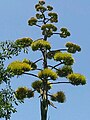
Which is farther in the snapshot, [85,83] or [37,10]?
[37,10]

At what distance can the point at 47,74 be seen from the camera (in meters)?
11.4

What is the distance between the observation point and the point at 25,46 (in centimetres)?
1265

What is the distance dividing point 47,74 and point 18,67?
92cm

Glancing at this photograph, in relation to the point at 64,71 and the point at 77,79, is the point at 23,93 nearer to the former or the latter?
the point at 64,71

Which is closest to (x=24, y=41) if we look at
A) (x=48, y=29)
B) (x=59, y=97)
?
(x=48, y=29)

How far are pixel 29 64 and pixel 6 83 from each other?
202 centimetres

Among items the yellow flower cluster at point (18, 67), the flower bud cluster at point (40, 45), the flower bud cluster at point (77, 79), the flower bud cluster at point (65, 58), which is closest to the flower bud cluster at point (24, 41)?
the flower bud cluster at point (40, 45)

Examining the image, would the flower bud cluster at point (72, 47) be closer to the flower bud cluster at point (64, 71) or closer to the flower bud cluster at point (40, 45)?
the flower bud cluster at point (64, 71)

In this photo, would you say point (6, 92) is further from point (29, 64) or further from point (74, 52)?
point (74, 52)

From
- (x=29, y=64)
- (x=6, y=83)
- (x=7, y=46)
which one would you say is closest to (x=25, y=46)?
(x=29, y=64)

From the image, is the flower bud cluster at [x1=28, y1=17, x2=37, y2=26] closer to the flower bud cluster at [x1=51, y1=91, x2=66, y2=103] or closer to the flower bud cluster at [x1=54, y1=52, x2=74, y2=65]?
the flower bud cluster at [x1=54, y1=52, x2=74, y2=65]

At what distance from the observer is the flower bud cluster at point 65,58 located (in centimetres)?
1210

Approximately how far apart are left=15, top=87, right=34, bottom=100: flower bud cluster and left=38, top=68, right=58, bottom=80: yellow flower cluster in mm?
878

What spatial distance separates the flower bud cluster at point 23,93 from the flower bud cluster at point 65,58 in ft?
4.25
